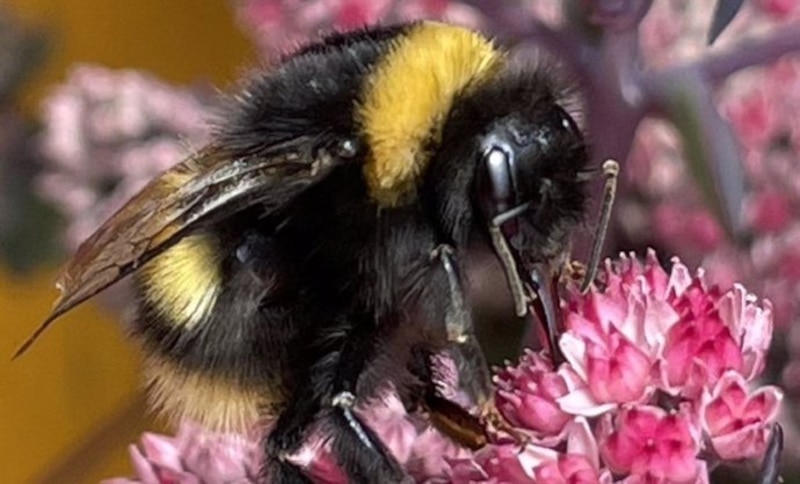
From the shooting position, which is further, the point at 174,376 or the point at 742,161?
the point at 742,161

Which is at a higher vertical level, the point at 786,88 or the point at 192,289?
the point at 192,289

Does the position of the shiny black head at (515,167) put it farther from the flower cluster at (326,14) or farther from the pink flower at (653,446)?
the flower cluster at (326,14)

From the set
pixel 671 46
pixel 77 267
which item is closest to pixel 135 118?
pixel 671 46

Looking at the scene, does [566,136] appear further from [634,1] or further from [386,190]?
[634,1]

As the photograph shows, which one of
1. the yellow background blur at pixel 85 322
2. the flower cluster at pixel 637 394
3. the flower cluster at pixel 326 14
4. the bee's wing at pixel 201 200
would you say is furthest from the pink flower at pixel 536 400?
the yellow background blur at pixel 85 322

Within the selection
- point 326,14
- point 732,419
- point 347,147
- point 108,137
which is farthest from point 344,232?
point 108,137

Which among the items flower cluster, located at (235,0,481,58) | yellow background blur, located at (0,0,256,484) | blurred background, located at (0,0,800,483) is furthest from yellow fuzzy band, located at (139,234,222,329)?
yellow background blur, located at (0,0,256,484)

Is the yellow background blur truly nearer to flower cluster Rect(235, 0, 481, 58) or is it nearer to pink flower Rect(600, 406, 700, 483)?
flower cluster Rect(235, 0, 481, 58)
